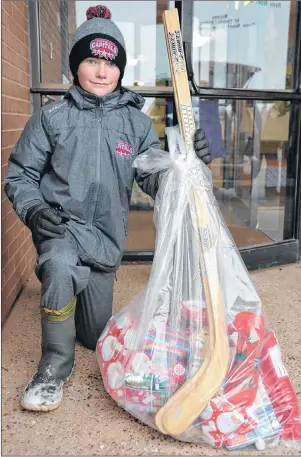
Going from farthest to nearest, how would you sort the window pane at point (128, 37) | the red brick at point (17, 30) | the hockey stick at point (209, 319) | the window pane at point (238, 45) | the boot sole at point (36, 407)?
the window pane at point (238, 45), the window pane at point (128, 37), the red brick at point (17, 30), the boot sole at point (36, 407), the hockey stick at point (209, 319)

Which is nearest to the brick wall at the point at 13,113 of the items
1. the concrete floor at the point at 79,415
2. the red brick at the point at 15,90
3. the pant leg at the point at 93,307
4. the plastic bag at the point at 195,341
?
the red brick at the point at 15,90

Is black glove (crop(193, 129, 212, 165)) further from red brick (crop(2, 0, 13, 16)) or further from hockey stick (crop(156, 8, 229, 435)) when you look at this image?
red brick (crop(2, 0, 13, 16))

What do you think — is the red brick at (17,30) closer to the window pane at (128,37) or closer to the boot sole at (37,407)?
the window pane at (128,37)

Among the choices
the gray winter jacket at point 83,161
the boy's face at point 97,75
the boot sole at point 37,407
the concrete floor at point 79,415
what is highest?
the boy's face at point 97,75

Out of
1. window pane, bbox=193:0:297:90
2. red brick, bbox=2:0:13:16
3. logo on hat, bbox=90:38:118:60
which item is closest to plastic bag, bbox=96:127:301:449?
logo on hat, bbox=90:38:118:60

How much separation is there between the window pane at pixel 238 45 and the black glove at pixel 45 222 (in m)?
2.69

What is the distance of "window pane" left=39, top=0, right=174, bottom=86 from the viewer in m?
Result: 3.48

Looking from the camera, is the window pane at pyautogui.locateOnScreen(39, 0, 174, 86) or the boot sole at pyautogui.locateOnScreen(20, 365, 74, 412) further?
the window pane at pyautogui.locateOnScreen(39, 0, 174, 86)

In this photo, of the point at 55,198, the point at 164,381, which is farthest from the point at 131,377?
the point at 55,198

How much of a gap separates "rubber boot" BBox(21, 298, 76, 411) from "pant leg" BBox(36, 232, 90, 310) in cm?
5

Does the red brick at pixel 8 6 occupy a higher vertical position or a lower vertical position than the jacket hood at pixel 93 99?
higher

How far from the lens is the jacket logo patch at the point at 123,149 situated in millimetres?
2180

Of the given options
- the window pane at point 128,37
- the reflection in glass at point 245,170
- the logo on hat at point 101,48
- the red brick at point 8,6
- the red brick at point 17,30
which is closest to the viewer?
the logo on hat at point 101,48

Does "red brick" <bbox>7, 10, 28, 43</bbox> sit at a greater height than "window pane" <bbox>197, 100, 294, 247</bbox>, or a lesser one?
greater
